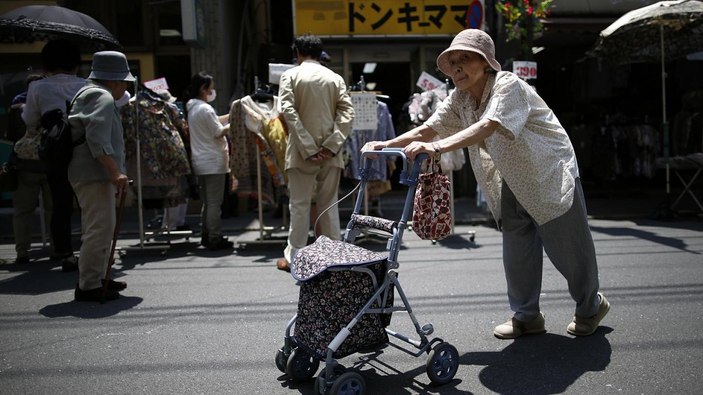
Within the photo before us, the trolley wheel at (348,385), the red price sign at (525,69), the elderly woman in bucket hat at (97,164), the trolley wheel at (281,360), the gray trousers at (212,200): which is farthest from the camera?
the red price sign at (525,69)

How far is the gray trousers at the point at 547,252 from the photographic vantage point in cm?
358

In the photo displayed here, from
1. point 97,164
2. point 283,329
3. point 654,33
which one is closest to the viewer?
point 283,329

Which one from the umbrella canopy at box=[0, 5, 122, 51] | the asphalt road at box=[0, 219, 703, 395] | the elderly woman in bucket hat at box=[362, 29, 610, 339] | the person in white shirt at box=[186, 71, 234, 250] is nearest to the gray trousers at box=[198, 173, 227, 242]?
the person in white shirt at box=[186, 71, 234, 250]

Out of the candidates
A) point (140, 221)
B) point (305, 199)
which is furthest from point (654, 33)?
point (140, 221)

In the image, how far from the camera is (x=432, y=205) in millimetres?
3064

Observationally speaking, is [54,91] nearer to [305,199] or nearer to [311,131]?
[311,131]

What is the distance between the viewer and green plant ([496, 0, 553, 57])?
8.21 meters

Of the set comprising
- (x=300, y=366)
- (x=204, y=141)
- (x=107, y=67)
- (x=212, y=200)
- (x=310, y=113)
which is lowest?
(x=300, y=366)

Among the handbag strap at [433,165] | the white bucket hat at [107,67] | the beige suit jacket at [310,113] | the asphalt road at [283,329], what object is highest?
the white bucket hat at [107,67]

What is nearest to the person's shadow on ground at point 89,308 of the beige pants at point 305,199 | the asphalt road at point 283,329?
the asphalt road at point 283,329

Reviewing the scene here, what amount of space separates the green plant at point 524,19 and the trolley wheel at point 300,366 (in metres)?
6.53

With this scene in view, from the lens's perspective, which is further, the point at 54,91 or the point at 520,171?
the point at 54,91

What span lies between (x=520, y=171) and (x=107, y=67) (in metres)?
3.39

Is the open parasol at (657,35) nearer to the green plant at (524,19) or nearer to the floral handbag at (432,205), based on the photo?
the green plant at (524,19)
